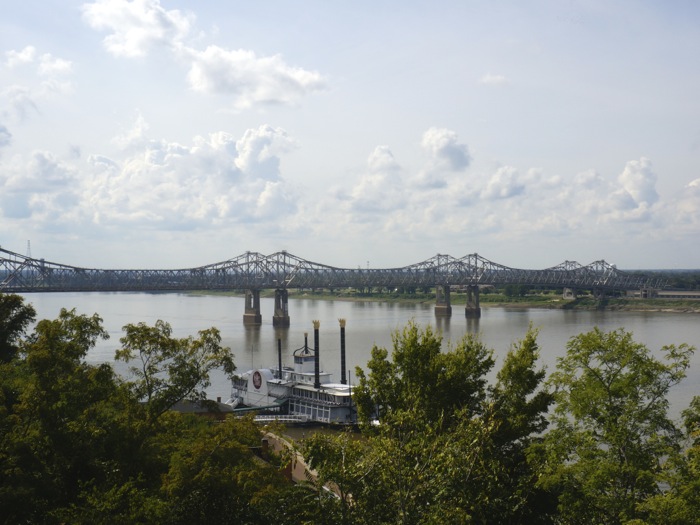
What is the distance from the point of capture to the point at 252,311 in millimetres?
99375

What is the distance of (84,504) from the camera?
1296 centimetres

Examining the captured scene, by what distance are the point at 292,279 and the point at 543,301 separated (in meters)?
49.3

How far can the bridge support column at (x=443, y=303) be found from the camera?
113 meters

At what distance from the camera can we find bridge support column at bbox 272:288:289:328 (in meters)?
92.9

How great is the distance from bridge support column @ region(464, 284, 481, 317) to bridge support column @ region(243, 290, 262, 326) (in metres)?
29.2

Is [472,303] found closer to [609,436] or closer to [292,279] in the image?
[292,279]

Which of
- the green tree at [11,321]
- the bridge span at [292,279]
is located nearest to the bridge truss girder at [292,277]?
the bridge span at [292,279]

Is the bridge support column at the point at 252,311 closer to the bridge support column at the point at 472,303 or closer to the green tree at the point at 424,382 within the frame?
the bridge support column at the point at 472,303

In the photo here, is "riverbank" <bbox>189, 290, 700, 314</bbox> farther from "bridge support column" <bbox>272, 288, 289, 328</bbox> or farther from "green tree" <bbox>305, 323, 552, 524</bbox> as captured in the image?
"green tree" <bbox>305, 323, 552, 524</bbox>

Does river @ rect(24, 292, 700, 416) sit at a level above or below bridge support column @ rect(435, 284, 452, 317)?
below

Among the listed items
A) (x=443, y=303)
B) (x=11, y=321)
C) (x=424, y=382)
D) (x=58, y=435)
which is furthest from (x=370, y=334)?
(x=58, y=435)

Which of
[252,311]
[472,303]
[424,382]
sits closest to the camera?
[424,382]

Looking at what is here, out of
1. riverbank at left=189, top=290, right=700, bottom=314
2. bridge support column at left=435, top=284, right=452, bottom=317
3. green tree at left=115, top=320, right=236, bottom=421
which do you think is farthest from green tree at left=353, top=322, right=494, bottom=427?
riverbank at left=189, top=290, right=700, bottom=314

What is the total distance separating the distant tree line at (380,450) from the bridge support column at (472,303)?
92.3 metres
